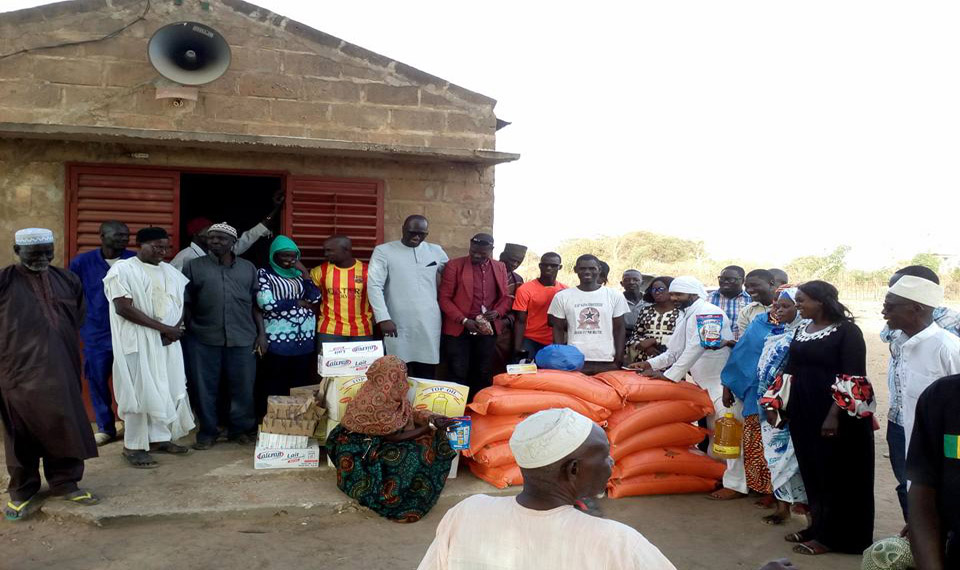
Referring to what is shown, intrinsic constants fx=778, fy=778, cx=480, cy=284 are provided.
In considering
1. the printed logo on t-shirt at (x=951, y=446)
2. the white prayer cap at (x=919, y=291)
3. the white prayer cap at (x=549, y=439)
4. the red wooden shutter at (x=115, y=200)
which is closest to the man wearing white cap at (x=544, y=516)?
the white prayer cap at (x=549, y=439)

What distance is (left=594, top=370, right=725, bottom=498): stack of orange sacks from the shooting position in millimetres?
5652

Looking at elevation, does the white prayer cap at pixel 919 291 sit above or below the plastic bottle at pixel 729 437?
above

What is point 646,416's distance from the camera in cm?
571

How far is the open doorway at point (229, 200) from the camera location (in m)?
10.3

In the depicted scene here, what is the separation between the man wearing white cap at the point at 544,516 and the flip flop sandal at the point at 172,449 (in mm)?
4646

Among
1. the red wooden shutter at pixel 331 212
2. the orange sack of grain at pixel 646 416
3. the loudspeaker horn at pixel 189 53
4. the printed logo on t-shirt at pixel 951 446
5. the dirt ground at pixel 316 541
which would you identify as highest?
the loudspeaker horn at pixel 189 53

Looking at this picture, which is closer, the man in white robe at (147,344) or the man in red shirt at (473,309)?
the man in white robe at (147,344)

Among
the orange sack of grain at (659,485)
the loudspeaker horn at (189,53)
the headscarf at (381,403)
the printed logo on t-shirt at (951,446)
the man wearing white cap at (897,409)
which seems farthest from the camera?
the loudspeaker horn at (189,53)

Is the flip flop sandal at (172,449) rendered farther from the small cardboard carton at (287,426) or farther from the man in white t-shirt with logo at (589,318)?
the man in white t-shirt with logo at (589,318)

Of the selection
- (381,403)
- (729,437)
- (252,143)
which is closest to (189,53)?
(252,143)

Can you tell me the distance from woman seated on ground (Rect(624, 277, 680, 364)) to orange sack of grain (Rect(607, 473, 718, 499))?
1.19 m

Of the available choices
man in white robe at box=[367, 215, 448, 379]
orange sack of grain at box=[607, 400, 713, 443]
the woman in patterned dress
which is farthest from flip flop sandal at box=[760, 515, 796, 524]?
man in white robe at box=[367, 215, 448, 379]

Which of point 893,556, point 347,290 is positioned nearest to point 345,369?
point 347,290

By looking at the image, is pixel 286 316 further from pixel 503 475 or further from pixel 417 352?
pixel 503 475
